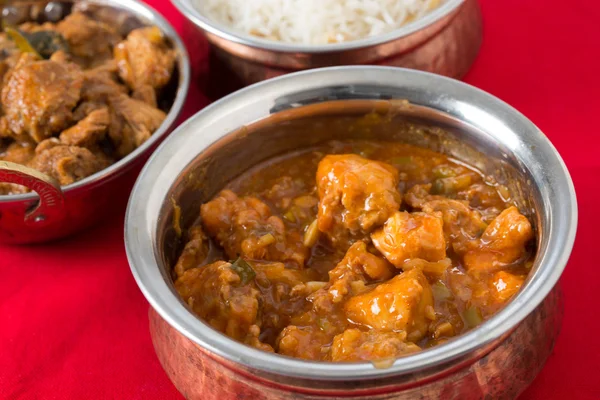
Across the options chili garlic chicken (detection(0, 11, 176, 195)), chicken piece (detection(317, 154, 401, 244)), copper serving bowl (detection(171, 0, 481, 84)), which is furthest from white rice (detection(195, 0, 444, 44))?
chicken piece (detection(317, 154, 401, 244))

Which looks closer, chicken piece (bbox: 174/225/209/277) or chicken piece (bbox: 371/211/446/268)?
chicken piece (bbox: 371/211/446/268)

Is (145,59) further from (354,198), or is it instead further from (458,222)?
(458,222)

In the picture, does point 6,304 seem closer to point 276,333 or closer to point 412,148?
point 276,333

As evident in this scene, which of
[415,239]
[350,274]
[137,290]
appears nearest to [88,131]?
[137,290]

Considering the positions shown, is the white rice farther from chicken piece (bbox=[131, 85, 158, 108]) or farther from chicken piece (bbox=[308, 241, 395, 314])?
chicken piece (bbox=[308, 241, 395, 314])

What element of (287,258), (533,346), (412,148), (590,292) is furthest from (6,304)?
(590,292)

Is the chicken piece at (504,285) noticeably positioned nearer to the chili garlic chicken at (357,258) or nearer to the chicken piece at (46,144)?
the chili garlic chicken at (357,258)
